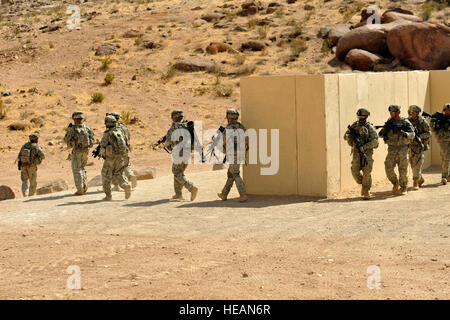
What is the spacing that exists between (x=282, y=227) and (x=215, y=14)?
30.9 metres

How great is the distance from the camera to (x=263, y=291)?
307 inches

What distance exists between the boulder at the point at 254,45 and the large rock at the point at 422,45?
7062 mm

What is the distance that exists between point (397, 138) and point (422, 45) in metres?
18.3

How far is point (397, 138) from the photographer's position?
531 inches

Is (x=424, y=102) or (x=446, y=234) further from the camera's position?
(x=424, y=102)

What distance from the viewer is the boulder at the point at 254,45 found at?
35.7m

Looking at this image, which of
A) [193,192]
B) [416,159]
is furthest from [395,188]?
[193,192]

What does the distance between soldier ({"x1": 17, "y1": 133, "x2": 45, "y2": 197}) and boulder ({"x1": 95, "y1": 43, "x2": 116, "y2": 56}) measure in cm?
1954

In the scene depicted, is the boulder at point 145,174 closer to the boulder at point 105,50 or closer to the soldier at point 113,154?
the soldier at point 113,154

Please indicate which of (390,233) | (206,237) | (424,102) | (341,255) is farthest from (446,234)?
(424,102)

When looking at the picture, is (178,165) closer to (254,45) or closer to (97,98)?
(97,98)

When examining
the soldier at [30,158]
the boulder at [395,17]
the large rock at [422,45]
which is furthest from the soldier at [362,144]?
the boulder at [395,17]

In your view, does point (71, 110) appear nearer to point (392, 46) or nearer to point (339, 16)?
point (392, 46)
